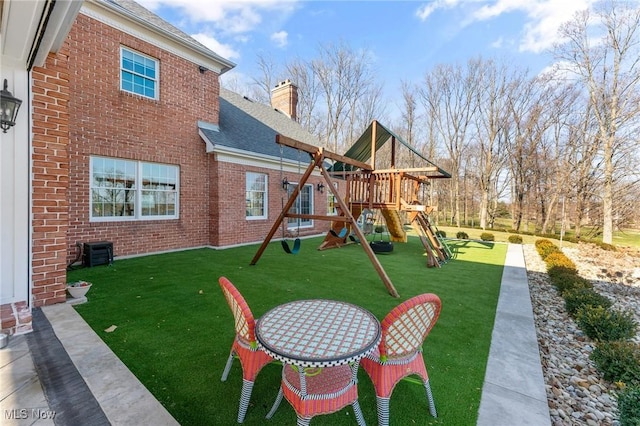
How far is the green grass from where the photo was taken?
7.27 feet

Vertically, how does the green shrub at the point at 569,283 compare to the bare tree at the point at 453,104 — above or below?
below

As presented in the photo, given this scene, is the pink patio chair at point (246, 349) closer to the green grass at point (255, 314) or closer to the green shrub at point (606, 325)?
the green grass at point (255, 314)

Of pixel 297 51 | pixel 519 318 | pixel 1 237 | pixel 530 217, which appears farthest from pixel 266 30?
pixel 530 217

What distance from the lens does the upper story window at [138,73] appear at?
754 centimetres

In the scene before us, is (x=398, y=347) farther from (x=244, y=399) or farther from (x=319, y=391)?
(x=244, y=399)

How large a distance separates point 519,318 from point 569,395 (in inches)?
65.3

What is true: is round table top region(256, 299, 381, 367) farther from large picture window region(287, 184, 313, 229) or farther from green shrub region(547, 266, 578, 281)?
large picture window region(287, 184, 313, 229)

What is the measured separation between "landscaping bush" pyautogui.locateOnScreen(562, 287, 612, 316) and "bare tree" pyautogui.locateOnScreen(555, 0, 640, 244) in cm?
1358

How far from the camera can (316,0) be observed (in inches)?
344

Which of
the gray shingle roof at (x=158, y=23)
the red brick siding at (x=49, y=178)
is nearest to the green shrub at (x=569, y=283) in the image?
the red brick siding at (x=49, y=178)

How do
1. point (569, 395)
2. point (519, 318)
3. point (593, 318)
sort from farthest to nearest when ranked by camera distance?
1. point (519, 318)
2. point (593, 318)
3. point (569, 395)

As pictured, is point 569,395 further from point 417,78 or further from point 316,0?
point 417,78

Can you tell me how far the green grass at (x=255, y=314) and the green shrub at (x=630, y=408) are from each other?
35.2 inches

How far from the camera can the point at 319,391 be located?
5.97 feet
